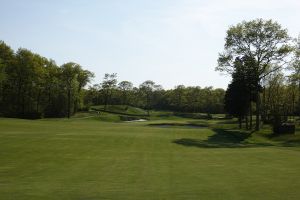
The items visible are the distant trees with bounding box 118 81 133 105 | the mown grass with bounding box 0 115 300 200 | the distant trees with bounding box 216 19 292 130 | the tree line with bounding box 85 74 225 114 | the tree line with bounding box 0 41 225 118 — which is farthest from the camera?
the distant trees with bounding box 118 81 133 105

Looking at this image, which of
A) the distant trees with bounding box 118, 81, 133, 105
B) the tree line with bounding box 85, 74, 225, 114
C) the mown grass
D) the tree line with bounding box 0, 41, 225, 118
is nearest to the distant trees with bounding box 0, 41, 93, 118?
the tree line with bounding box 0, 41, 225, 118

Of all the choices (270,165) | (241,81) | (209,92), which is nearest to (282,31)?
(241,81)

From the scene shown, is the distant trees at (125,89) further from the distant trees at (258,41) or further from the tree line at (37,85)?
the distant trees at (258,41)

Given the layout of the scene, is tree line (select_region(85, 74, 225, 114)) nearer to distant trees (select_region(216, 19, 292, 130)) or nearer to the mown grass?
distant trees (select_region(216, 19, 292, 130))

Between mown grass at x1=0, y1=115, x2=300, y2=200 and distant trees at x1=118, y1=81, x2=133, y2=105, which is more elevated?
distant trees at x1=118, y1=81, x2=133, y2=105

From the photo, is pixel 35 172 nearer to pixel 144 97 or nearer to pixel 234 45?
pixel 234 45

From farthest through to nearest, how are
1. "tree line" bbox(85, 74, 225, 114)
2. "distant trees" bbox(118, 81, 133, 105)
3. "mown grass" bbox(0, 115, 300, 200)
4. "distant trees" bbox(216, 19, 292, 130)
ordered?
"distant trees" bbox(118, 81, 133, 105), "tree line" bbox(85, 74, 225, 114), "distant trees" bbox(216, 19, 292, 130), "mown grass" bbox(0, 115, 300, 200)

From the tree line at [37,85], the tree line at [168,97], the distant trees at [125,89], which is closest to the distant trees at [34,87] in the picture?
the tree line at [37,85]

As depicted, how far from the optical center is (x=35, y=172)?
17.8 m

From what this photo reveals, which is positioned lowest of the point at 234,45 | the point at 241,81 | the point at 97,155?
the point at 97,155

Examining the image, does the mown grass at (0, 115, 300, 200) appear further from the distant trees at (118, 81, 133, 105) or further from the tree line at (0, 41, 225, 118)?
the distant trees at (118, 81, 133, 105)

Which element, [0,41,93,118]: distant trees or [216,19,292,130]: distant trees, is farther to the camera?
[0,41,93,118]: distant trees

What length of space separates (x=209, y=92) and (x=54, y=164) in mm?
143080

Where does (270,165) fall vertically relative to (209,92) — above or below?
below
